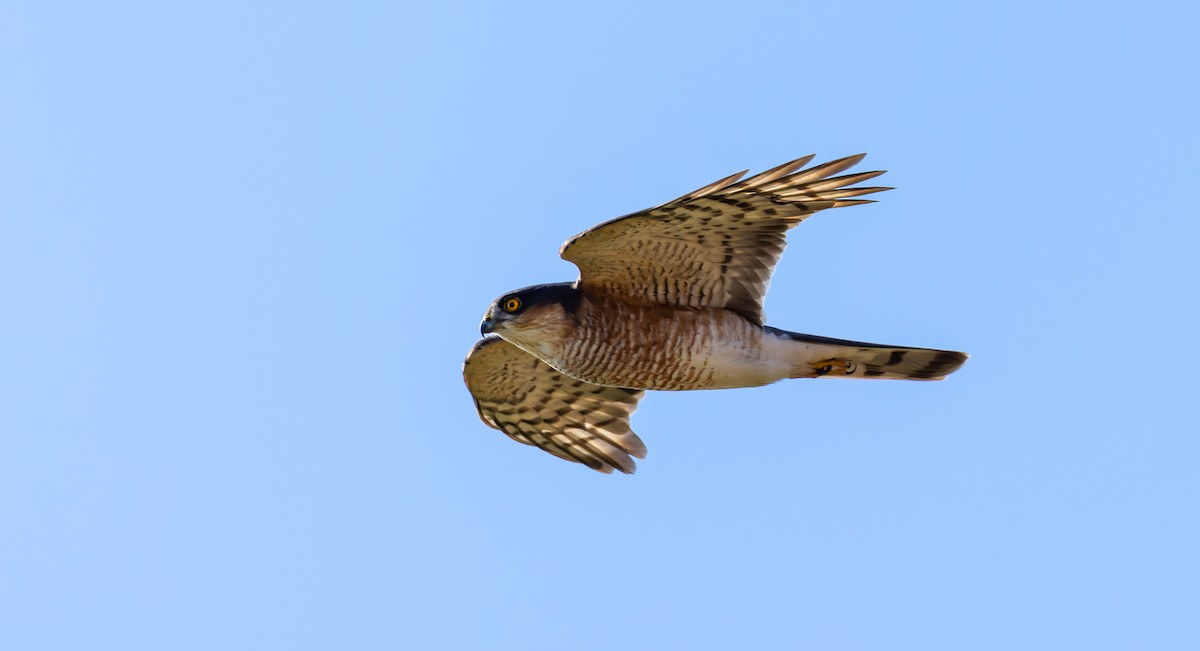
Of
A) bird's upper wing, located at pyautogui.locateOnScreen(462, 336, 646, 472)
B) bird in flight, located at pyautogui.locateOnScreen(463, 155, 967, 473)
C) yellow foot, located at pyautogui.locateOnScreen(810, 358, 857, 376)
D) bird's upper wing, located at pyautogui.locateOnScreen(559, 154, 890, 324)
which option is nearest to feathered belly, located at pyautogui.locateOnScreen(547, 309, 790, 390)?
bird in flight, located at pyautogui.locateOnScreen(463, 155, 967, 473)

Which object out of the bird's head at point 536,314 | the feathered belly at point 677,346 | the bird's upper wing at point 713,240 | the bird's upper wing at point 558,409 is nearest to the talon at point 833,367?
the feathered belly at point 677,346

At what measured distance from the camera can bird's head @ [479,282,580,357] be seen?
1000 cm

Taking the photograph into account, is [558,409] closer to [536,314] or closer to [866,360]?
[536,314]

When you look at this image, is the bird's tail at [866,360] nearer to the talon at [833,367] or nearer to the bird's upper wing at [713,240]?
the talon at [833,367]

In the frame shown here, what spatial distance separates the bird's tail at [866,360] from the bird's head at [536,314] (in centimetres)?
141

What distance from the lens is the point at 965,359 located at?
404 inches

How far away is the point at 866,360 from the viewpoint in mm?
10258

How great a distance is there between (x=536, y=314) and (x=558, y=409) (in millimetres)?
2120

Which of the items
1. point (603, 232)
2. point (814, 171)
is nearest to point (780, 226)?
point (814, 171)

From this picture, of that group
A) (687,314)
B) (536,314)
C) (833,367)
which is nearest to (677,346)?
(687,314)

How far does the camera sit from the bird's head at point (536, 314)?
32.8ft

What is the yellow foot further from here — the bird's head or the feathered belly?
the bird's head

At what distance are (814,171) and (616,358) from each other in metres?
1.91

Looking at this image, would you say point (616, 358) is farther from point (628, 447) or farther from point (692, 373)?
point (628, 447)
